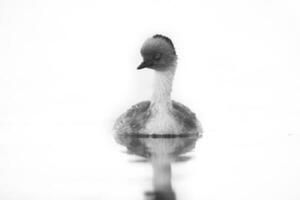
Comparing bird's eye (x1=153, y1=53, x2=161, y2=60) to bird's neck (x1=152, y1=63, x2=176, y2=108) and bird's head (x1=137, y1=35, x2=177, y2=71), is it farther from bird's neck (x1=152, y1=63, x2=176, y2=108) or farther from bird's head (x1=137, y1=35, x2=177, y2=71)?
bird's neck (x1=152, y1=63, x2=176, y2=108)

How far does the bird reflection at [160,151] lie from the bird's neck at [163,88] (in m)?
0.72

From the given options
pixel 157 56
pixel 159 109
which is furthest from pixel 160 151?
pixel 157 56

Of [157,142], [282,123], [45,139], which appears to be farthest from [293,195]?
[282,123]

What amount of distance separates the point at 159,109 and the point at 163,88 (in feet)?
1.72

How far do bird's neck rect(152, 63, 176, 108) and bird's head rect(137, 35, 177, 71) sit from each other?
0.10m

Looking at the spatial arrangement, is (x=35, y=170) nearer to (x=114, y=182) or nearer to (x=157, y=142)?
(x=114, y=182)

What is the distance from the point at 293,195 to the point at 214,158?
11.2ft

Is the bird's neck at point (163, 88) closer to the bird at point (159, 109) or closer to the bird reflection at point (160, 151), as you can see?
the bird at point (159, 109)

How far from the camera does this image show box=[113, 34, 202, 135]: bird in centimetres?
1606

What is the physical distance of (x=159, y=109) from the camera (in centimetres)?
1622

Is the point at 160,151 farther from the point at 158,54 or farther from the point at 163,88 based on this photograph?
the point at 158,54

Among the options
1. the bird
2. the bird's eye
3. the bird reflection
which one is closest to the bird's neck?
the bird

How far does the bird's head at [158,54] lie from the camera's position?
16570 millimetres

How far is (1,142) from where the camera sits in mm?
15094
